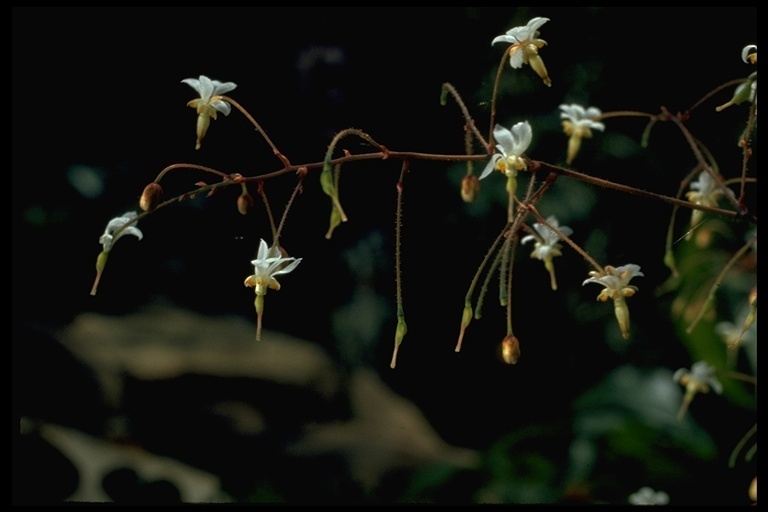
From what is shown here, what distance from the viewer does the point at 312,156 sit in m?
0.96

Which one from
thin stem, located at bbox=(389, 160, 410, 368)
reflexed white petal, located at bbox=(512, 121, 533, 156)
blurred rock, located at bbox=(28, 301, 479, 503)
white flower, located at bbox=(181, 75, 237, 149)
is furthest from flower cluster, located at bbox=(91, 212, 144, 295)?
blurred rock, located at bbox=(28, 301, 479, 503)

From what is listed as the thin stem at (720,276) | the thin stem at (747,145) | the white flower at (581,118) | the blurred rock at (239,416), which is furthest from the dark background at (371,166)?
the thin stem at (747,145)

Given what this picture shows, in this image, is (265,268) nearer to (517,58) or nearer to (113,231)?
(113,231)

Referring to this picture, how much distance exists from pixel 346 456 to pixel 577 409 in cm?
68

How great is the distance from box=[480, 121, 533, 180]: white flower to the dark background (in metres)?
0.69

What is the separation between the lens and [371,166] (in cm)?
139

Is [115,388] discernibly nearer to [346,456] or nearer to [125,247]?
[125,247]

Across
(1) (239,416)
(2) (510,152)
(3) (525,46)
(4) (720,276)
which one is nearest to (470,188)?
(2) (510,152)

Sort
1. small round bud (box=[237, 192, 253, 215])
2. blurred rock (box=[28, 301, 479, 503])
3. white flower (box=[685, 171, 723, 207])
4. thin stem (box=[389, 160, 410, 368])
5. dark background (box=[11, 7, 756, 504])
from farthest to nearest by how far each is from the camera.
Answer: blurred rock (box=[28, 301, 479, 503]), dark background (box=[11, 7, 756, 504]), white flower (box=[685, 171, 723, 207]), small round bud (box=[237, 192, 253, 215]), thin stem (box=[389, 160, 410, 368])

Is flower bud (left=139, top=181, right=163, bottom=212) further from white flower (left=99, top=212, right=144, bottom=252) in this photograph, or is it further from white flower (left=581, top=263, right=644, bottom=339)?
white flower (left=581, top=263, right=644, bottom=339)

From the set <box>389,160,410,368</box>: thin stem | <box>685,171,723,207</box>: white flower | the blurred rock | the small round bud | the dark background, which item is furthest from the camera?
the blurred rock

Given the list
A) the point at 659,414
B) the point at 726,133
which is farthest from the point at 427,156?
the point at 659,414

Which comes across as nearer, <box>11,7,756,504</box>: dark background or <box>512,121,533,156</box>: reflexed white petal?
<box>512,121,533,156</box>: reflexed white petal

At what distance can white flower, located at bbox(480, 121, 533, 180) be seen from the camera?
693 millimetres
